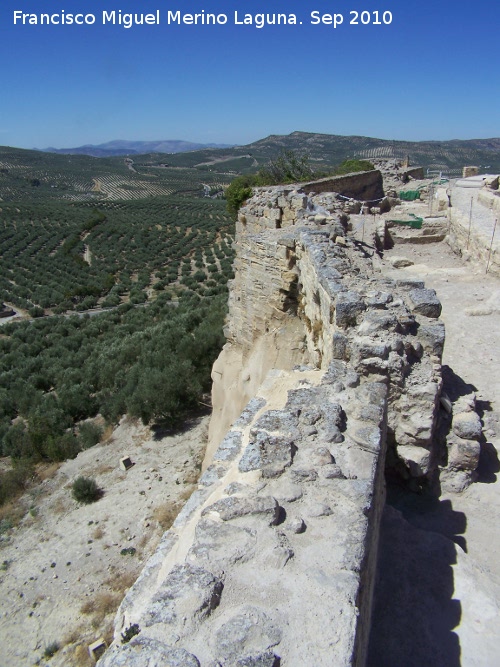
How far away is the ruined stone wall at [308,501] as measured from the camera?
7.10 ft

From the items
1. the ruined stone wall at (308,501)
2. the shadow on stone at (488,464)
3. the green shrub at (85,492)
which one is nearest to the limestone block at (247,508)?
the ruined stone wall at (308,501)

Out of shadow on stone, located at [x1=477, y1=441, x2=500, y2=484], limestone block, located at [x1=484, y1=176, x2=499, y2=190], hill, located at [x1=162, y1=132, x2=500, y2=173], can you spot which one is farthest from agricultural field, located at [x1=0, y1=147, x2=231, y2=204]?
shadow on stone, located at [x1=477, y1=441, x2=500, y2=484]

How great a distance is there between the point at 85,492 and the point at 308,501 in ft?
28.6

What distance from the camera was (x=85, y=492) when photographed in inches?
413

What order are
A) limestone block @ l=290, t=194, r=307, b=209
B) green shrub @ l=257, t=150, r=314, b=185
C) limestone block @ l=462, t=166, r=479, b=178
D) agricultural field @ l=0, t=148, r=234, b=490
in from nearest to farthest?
limestone block @ l=290, t=194, r=307, b=209
agricultural field @ l=0, t=148, r=234, b=490
green shrub @ l=257, t=150, r=314, b=185
limestone block @ l=462, t=166, r=479, b=178

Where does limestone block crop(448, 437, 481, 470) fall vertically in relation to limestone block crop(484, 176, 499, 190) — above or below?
below

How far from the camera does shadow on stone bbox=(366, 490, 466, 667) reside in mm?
3205

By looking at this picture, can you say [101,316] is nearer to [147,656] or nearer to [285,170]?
[285,170]

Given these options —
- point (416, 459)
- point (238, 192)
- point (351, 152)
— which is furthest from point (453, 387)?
point (351, 152)

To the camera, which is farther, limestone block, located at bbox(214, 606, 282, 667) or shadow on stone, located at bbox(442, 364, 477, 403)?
shadow on stone, located at bbox(442, 364, 477, 403)

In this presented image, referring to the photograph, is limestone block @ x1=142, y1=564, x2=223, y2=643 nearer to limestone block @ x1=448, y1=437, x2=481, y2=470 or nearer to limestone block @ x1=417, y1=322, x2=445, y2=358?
limestone block @ x1=448, y1=437, x2=481, y2=470

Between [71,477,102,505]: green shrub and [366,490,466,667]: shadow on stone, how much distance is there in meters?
7.82

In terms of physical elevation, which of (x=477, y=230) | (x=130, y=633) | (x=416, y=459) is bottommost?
(x=416, y=459)

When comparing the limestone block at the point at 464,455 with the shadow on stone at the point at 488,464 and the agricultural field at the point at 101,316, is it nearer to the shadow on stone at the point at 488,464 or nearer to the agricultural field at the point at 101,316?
the shadow on stone at the point at 488,464
